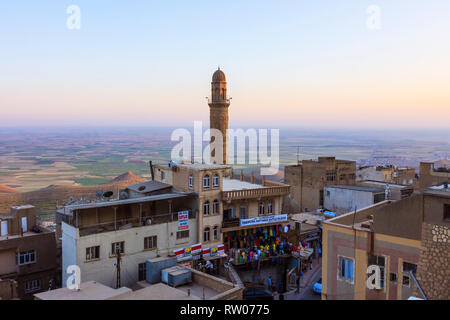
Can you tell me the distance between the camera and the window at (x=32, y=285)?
933 inches

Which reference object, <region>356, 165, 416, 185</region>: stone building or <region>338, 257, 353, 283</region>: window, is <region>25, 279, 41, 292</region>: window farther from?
<region>356, 165, 416, 185</region>: stone building

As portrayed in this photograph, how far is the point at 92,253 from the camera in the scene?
21906mm

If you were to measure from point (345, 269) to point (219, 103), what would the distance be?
33.3 meters

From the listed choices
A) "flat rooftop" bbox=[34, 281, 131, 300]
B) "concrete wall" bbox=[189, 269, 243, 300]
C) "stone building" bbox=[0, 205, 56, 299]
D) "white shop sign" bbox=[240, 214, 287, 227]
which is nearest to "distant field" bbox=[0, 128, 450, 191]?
"white shop sign" bbox=[240, 214, 287, 227]

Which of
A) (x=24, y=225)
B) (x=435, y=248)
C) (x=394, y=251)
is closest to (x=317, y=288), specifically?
(x=394, y=251)

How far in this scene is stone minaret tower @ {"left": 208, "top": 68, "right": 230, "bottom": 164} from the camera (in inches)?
1861

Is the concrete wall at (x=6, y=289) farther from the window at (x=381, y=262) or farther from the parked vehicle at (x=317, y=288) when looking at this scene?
the parked vehicle at (x=317, y=288)

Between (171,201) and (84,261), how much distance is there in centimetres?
726

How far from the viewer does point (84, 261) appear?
2147cm

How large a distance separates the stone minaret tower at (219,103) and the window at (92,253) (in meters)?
28.3

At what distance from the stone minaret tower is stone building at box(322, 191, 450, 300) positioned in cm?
3165
